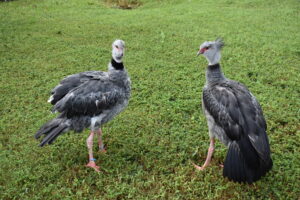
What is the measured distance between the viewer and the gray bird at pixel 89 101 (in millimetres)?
3621

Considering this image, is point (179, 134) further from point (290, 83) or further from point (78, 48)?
point (78, 48)

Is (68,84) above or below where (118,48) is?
below

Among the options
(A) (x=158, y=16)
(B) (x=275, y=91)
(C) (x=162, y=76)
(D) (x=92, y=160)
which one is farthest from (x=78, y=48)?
(B) (x=275, y=91)

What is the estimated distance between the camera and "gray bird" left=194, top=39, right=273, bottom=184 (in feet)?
9.93

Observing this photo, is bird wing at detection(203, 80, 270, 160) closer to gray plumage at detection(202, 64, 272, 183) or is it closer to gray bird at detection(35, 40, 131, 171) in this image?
gray plumage at detection(202, 64, 272, 183)

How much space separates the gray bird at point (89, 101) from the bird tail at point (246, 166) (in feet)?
5.43

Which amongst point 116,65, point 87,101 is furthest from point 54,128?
point 116,65

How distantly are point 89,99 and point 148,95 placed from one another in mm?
2013

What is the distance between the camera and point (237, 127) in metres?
3.20

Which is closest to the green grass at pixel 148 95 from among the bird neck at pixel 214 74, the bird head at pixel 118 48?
the bird neck at pixel 214 74

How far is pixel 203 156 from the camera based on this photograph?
13.2ft

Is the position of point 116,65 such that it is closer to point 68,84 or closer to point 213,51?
point 68,84

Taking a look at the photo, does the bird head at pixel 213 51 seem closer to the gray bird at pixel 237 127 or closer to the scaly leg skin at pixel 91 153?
the gray bird at pixel 237 127

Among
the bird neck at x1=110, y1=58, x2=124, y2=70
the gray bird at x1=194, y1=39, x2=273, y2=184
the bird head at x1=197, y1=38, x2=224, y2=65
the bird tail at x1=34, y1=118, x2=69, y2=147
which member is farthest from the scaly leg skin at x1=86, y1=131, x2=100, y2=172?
the bird head at x1=197, y1=38, x2=224, y2=65
